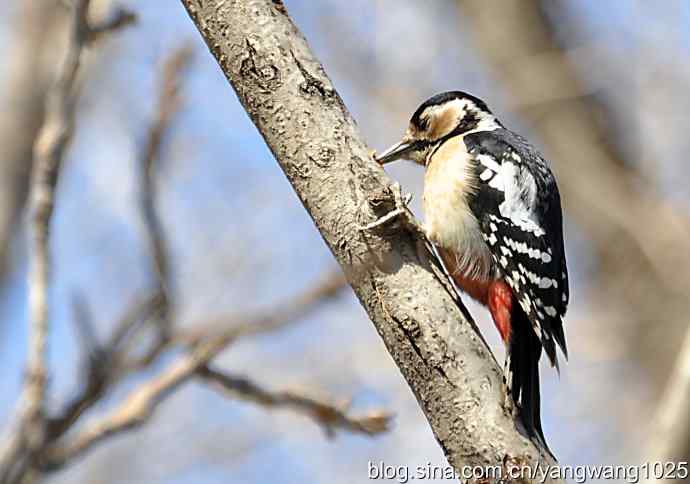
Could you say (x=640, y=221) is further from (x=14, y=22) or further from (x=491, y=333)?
(x=14, y=22)

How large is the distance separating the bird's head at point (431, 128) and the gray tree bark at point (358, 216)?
1827mm

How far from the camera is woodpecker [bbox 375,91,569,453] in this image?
364cm

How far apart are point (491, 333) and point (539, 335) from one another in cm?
472

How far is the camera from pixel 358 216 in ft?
8.57

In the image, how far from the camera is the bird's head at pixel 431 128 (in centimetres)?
452

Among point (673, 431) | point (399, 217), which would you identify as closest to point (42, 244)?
point (399, 217)

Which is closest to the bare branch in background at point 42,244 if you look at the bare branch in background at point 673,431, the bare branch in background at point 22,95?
the bare branch in background at point 22,95

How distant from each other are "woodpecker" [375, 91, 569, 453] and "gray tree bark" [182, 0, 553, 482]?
86 cm

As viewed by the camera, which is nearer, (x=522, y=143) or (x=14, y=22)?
(x=522, y=143)

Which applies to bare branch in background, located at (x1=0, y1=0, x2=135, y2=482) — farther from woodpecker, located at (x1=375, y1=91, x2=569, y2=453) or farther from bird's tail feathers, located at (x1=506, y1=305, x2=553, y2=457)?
bird's tail feathers, located at (x1=506, y1=305, x2=553, y2=457)

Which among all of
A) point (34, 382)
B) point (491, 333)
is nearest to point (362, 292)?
point (34, 382)

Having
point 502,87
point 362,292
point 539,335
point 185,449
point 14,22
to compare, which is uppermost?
point 14,22

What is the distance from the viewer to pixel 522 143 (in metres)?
4.32

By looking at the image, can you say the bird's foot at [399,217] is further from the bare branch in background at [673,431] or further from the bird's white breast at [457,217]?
the bird's white breast at [457,217]
